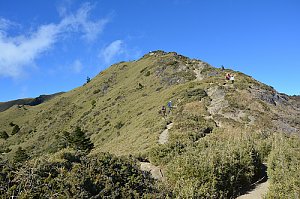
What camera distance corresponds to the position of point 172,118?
35.8 meters

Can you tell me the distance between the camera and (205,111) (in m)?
36.1

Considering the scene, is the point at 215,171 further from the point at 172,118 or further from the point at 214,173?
the point at 172,118

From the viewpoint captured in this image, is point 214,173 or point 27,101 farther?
point 27,101

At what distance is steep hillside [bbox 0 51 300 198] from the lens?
17875 mm

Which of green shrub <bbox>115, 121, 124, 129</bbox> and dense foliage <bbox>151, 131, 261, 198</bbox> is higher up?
green shrub <bbox>115, 121, 124, 129</bbox>

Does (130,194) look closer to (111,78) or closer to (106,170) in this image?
(106,170)

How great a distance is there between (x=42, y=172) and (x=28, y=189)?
97 centimetres

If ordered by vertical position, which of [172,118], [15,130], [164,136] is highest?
[15,130]

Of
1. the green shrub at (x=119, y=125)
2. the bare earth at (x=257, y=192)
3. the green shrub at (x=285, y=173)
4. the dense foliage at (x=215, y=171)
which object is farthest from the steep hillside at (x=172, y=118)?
the green shrub at (x=285, y=173)

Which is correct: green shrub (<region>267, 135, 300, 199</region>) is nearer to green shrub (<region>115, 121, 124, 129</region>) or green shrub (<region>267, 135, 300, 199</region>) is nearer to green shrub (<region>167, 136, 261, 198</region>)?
green shrub (<region>167, 136, 261, 198</region>)

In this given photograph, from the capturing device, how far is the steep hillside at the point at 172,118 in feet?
58.6

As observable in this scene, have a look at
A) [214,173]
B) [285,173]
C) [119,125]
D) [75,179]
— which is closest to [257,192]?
[285,173]

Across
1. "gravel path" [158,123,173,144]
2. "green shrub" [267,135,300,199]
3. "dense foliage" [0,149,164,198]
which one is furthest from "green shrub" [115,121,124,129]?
"dense foliage" [0,149,164,198]

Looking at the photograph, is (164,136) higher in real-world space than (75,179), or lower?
higher
